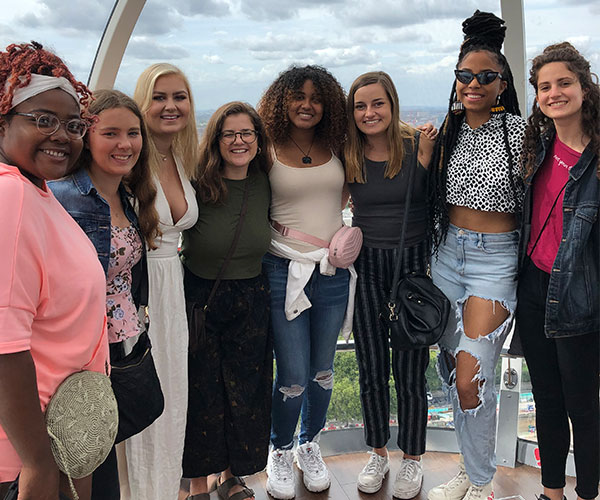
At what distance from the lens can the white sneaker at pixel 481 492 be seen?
2569mm

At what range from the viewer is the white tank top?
2.58 m

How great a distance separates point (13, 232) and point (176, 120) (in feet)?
4.31

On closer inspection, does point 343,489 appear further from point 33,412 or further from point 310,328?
point 33,412

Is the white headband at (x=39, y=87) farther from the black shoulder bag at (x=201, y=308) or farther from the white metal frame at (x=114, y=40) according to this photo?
the white metal frame at (x=114, y=40)

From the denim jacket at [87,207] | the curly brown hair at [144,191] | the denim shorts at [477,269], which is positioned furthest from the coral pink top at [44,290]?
the denim shorts at [477,269]

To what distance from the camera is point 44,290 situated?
4.07 ft

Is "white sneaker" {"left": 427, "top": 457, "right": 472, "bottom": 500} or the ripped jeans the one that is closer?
the ripped jeans

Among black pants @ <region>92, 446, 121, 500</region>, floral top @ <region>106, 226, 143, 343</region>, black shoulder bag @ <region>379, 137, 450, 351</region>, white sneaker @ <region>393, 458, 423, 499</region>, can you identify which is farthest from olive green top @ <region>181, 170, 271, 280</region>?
white sneaker @ <region>393, 458, 423, 499</region>

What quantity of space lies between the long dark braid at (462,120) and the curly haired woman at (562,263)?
0.52ft

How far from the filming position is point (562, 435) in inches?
95.1

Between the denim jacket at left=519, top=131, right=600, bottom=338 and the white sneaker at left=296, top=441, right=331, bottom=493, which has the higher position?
the denim jacket at left=519, top=131, right=600, bottom=338

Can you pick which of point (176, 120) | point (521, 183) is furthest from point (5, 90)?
point (521, 183)

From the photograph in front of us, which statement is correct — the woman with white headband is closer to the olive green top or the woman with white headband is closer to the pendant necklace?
the olive green top

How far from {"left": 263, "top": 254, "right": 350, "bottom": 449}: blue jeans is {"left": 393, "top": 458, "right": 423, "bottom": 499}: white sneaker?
0.53 m
